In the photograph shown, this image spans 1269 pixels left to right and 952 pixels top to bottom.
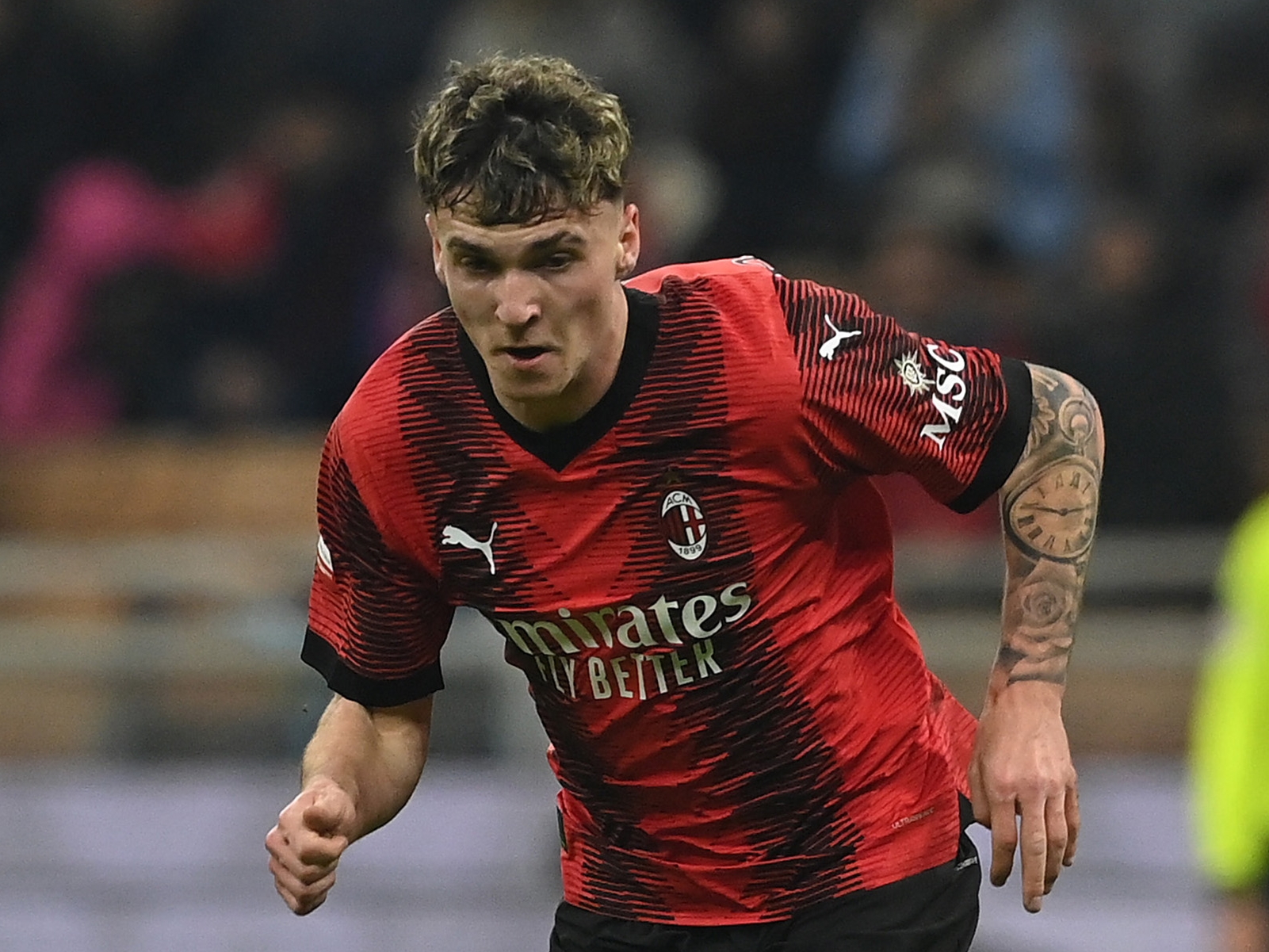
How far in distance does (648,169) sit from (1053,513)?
207 inches

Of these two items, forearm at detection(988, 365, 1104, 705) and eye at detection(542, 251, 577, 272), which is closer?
eye at detection(542, 251, 577, 272)

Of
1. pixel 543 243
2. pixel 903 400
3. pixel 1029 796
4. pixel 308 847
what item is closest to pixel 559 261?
pixel 543 243

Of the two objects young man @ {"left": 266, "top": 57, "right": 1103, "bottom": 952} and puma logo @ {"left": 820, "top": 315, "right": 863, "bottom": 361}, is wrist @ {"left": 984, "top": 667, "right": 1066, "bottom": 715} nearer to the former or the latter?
young man @ {"left": 266, "top": 57, "right": 1103, "bottom": 952}

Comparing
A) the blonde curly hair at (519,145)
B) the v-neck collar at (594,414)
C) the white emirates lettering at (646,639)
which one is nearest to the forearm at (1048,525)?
the white emirates lettering at (646,639)

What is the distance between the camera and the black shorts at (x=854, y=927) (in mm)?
3477

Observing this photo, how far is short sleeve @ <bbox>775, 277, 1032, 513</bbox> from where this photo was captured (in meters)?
3.40

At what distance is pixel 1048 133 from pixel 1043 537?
531cm

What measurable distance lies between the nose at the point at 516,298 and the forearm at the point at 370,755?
0.77 m

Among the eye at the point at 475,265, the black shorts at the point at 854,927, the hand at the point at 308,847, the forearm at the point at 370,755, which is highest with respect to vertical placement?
the eye at the point at 475,265

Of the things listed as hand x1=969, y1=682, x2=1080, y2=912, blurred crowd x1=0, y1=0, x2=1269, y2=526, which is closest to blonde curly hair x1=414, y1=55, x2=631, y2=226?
hand x1=969, y1=682, x2=1080, y2=912

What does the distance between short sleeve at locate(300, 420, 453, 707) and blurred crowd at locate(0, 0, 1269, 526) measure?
4.42m

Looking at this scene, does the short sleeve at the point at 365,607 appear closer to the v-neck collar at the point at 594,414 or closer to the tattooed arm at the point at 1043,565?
the v-neck collar at the point at 594,414

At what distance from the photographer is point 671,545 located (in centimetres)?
344

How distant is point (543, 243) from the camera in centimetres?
326
